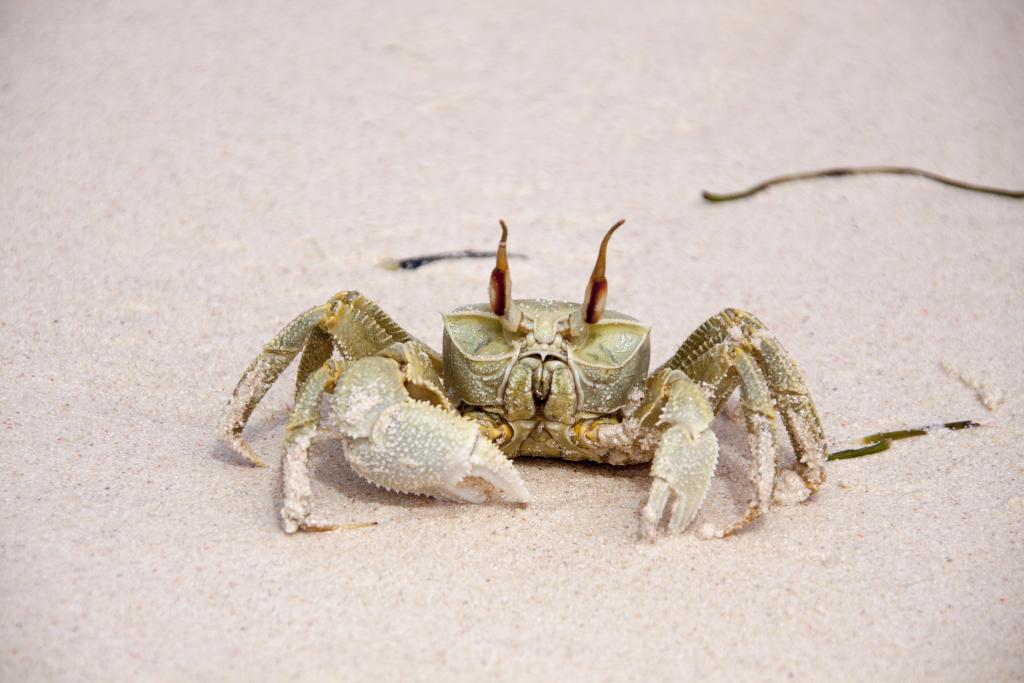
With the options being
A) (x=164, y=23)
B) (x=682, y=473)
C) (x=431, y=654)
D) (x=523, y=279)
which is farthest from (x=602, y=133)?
(x=431, y=654)

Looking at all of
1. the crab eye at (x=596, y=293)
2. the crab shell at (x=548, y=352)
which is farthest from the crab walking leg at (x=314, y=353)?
the crab eye at (x=596, y=293)

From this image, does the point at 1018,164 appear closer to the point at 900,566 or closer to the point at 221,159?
the point at 900,566

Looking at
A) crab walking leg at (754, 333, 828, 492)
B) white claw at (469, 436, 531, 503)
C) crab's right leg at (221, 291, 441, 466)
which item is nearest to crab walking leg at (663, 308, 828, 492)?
crab walking leg at (754, 333, 828, 492)

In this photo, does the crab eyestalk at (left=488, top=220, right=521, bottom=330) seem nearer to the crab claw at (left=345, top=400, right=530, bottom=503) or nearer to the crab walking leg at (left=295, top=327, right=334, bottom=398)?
the crab claw at (left=345, top=400, right=530, bottom=503)

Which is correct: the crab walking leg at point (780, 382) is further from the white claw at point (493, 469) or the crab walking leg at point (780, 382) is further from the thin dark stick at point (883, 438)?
the white claw at point (493, 469)

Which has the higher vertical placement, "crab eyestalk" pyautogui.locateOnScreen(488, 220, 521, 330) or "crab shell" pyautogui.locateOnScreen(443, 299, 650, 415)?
"crab eyestalk" pyautogui.locateOnScreen(488, 220, 521, 330)

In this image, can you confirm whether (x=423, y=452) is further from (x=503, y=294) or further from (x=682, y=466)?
(x=682, y=466)
